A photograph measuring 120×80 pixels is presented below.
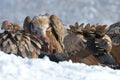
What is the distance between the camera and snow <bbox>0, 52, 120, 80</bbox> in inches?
72.6

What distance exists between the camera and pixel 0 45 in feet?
16.5

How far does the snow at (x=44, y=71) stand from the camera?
1845 millimetres

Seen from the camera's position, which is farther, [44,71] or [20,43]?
[20,43]

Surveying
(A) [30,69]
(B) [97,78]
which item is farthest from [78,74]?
(A) [30,69]

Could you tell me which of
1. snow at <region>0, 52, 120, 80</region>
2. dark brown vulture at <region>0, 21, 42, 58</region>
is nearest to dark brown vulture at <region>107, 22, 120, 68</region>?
dark brown vulture at <region>0, 21, 42, 58</region>

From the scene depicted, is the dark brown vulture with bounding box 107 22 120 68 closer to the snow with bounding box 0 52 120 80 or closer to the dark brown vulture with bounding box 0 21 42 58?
the dark brown vulture with bounding box 0 21 42 58

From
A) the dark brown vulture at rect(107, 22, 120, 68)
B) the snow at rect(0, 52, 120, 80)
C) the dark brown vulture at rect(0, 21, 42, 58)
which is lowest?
the dark brown vulture at rect(107, 22, 120, 68)

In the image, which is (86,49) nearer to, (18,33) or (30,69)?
(18,33)

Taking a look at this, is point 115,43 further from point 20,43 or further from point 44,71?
point 44,71

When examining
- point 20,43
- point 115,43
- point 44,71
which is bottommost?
point 115,43

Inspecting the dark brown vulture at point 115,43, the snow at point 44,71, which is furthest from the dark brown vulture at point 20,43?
the snow at point 44,71

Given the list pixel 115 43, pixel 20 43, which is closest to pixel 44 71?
pixel 20 43

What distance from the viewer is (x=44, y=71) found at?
194cm

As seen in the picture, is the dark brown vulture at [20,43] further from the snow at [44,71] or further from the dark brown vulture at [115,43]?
the snow at [44,71]
